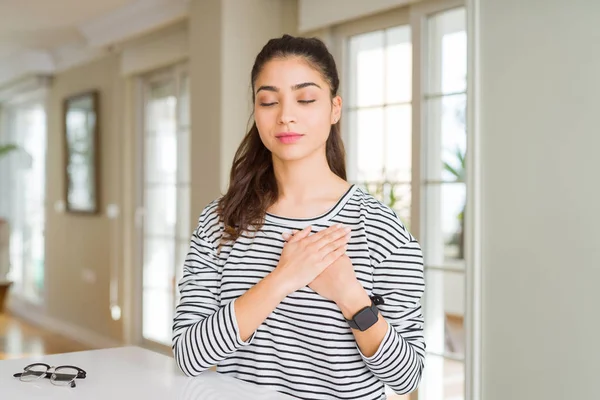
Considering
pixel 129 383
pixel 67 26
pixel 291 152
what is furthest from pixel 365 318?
pixel 67 26

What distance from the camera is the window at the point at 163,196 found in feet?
16.6

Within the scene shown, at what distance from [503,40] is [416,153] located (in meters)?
0.72

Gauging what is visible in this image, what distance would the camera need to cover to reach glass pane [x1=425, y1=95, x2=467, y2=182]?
10.5 ft

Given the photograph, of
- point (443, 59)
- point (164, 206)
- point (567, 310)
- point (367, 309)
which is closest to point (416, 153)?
point (443, 59)

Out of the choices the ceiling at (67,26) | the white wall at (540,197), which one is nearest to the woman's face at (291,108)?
the white wall at (540,197)

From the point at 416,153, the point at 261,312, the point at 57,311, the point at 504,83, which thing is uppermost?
the point at 504,83

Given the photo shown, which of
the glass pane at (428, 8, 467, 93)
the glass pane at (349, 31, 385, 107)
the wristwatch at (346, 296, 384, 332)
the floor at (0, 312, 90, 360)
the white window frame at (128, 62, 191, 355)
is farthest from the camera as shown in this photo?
the floor at (0, 312, 90, 360)

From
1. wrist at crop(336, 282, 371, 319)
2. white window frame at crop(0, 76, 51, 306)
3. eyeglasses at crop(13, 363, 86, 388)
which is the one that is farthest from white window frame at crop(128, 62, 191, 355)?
wrist at crop(336, 282, 371, 319)

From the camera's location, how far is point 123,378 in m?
1.30

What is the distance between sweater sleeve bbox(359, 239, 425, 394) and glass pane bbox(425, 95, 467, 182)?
197 centimetres

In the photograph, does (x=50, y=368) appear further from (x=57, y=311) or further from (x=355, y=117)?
(x=57, y=311)

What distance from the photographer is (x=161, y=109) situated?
17.6 feet

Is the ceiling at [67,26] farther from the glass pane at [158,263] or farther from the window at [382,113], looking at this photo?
the glass pane at [158,263]

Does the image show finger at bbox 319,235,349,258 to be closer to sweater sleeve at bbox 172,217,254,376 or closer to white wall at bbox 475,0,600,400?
sweater sleeve at bbox 172,217,254,376
